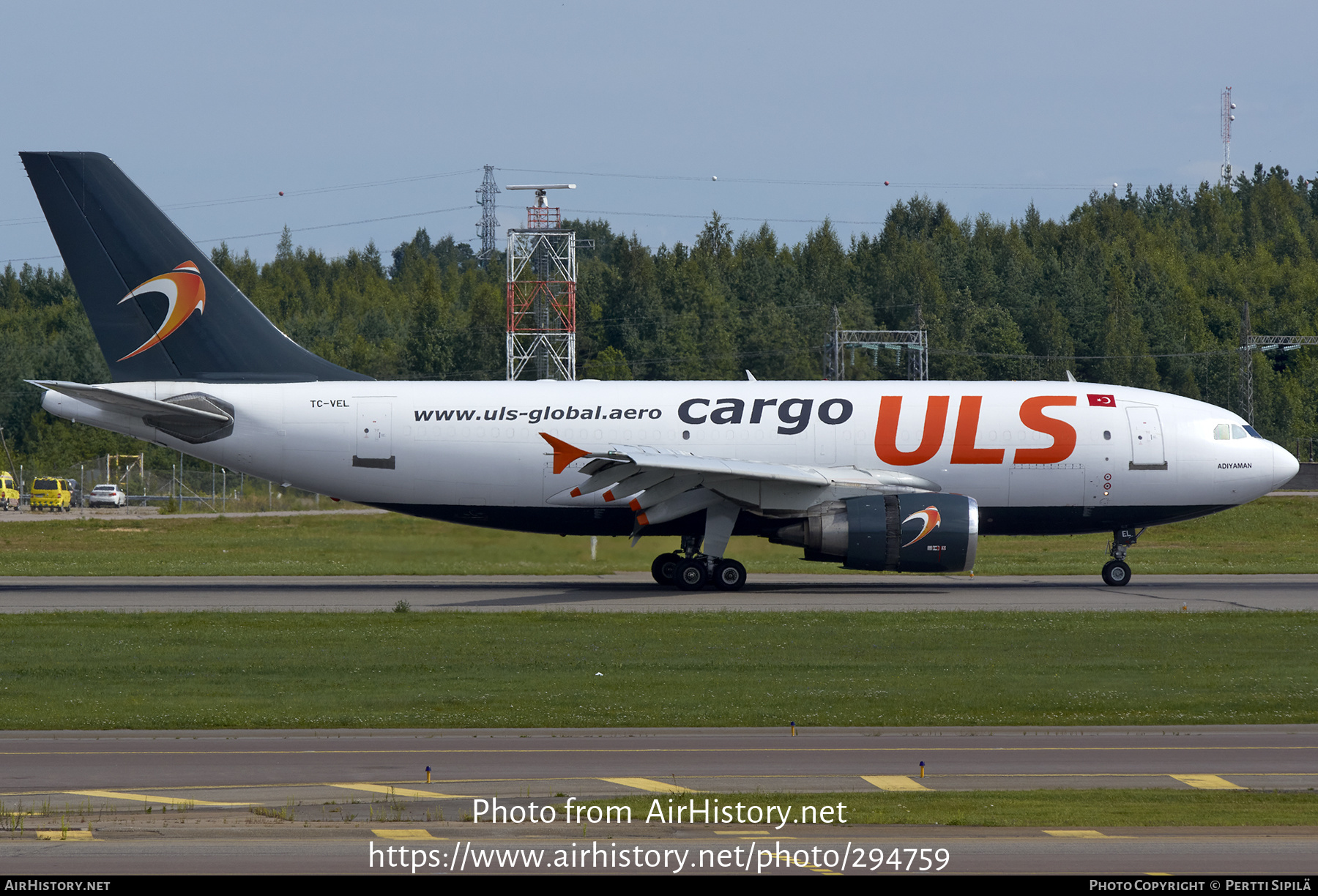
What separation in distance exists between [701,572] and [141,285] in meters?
14.5

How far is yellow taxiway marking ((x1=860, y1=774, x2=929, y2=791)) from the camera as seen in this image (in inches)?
462

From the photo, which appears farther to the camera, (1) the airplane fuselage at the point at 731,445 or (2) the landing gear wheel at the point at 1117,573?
(2) the landing gear wheel at the point at 1117,573

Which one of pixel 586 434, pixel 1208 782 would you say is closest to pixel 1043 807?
pixel 1208 782

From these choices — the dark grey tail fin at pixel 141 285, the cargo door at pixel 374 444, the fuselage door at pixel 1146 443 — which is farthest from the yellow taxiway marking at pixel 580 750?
the dark grey tail fin at pixel 141 285

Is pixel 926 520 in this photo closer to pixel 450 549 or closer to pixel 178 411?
pixel 450 549

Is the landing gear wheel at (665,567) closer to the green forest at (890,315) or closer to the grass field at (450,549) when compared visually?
the grass field at (450,549)

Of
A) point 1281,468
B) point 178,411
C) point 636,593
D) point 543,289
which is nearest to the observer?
point 178,411

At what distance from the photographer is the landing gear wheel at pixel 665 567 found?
3100 centimetres

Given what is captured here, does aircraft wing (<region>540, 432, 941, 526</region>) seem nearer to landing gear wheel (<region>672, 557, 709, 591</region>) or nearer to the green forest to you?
landing gear wheel (<region>672, 557, 709, 591</region>)

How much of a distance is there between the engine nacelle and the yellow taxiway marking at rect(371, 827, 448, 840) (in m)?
19.3

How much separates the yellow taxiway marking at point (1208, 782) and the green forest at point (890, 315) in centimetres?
6232

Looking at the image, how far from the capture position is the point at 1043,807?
428 inches

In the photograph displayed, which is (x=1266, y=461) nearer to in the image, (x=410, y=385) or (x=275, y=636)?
(x=410, y=385)
